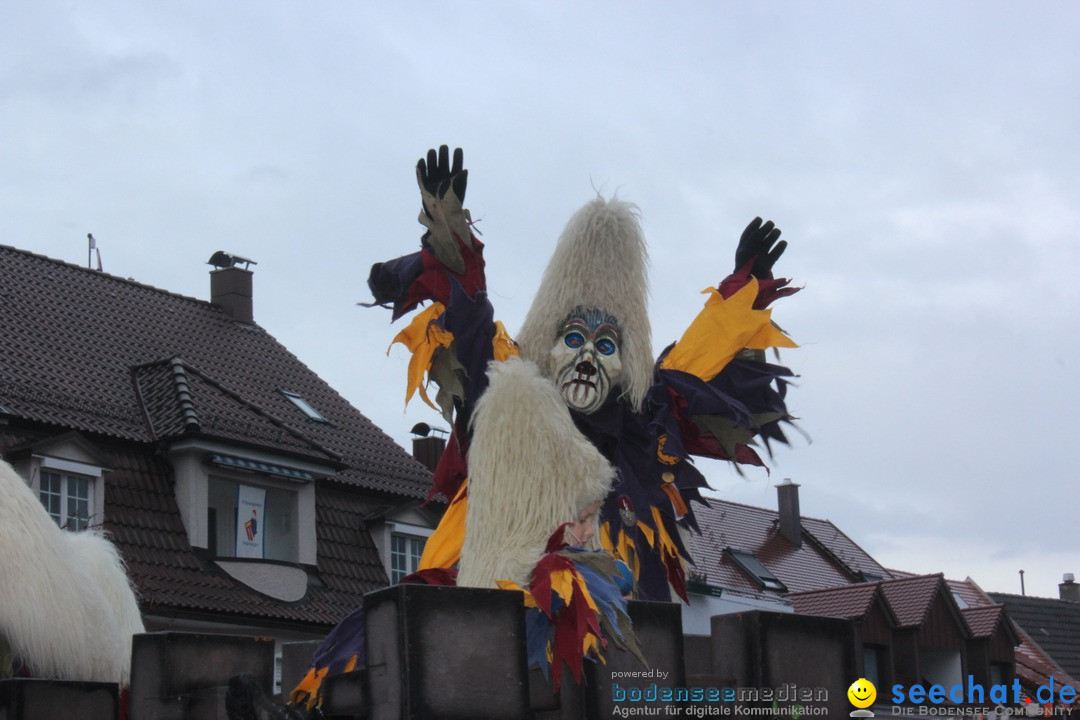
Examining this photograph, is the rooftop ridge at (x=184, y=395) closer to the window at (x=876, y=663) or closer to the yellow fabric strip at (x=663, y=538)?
the yellow fabric strip at (x=663, y=538)

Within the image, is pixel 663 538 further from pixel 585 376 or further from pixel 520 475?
pixel 520 475

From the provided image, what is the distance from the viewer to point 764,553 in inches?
1248

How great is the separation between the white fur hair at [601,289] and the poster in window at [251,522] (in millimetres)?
9821

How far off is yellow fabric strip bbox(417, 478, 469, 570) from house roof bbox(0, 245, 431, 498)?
874cm

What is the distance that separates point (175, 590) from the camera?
16.2m

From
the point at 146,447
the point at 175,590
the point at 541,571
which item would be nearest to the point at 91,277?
the point at 146,447

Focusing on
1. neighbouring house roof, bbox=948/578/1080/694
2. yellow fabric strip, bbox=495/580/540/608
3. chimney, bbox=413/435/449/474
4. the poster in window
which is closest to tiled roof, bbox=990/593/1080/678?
neighbouring house roof, bbox=948/578/1080/694

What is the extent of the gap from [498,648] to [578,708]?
651mm

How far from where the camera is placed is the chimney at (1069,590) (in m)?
39.6

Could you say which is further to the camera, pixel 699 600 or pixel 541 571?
pixel 699 600

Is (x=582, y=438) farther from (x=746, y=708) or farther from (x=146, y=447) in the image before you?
(x=146, y=447)

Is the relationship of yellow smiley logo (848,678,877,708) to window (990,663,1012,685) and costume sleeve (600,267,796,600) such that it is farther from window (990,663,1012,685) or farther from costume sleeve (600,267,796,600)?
window (990,663,1012,685)

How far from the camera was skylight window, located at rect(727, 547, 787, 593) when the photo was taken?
29.4 meters

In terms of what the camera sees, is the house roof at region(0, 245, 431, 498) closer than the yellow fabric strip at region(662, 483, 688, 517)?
No
